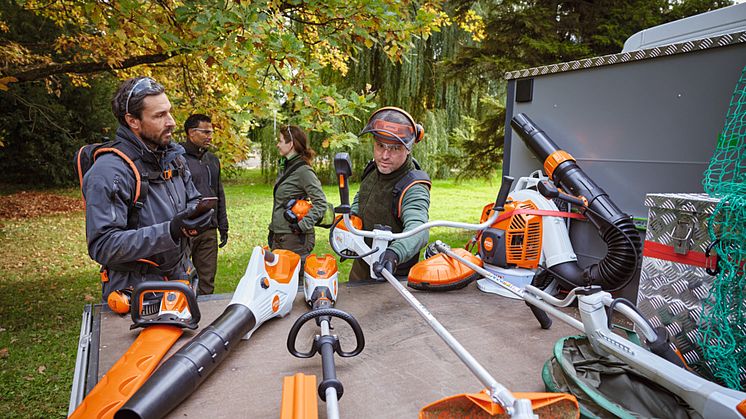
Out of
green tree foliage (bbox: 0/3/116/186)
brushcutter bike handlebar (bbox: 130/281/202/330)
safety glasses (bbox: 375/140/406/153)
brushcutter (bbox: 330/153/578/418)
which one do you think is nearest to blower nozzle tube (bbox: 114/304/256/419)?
brushcutter bike handlebar (bbox: 130/281/202/330)

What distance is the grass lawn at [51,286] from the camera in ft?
13.3

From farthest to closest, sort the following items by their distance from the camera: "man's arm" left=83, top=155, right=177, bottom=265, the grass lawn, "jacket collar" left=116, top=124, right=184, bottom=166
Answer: the grass lawn
"jacket collar" left=116, top=124, right=184, bottom=166
"man's arm" left=83, top=155, right=177, bottom=265

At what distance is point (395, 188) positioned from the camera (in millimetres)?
2875

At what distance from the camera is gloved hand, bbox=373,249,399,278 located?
2.41 metres

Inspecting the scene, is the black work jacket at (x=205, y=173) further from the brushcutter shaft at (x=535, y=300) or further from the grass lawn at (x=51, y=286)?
the brushcutter shaft at (x=535, y=300)

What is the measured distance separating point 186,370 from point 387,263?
122 cm

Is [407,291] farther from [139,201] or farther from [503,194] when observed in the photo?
[139,201]

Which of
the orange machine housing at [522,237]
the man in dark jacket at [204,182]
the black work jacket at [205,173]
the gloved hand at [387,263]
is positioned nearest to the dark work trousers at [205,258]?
the man in dark jacket at [204,182]

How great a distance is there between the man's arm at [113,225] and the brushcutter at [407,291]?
898 mm

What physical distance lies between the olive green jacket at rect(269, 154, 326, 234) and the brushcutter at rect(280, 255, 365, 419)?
72.8 inches

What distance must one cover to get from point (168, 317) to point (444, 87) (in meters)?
11.6

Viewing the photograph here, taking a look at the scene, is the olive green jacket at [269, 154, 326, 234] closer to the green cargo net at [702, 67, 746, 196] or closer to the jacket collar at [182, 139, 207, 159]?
the jacket collar at [182, 139, 207, 159]

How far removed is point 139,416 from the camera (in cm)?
129

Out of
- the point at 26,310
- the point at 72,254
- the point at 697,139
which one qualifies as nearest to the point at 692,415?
the point at 697,139
